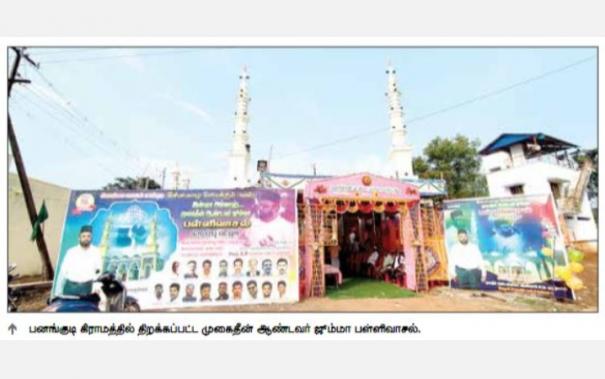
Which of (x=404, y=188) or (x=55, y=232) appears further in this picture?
(x=55, y=232)

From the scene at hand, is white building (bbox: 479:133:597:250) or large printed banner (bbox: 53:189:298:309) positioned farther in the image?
white building (bbox: 479:133:597:250)

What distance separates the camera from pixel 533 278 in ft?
22.0

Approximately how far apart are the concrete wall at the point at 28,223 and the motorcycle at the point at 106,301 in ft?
11.1

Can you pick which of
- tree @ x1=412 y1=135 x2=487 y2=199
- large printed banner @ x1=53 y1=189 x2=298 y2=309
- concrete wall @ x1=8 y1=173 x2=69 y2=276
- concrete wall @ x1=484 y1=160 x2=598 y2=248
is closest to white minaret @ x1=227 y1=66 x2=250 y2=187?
concrete wall @ x1=8 y1=173 x2=69 y2=276

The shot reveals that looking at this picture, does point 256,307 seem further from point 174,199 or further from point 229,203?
point 174,199

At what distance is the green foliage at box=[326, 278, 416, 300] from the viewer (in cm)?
717

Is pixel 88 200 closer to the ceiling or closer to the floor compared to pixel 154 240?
closer to the ceiling

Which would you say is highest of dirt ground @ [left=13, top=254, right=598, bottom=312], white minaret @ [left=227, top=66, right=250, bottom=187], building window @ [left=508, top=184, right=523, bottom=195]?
white minaret @ [left=227, top=66, right=250, bottom=187]

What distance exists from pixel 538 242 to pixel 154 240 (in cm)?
871

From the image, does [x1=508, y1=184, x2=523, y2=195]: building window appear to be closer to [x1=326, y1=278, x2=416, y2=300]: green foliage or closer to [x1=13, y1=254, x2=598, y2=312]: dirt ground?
[x1=13, y1=254, x2=598, y2=312]: dirt ground

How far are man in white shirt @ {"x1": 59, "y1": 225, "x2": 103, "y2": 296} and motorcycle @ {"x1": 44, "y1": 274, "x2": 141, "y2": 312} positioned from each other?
0.11m
